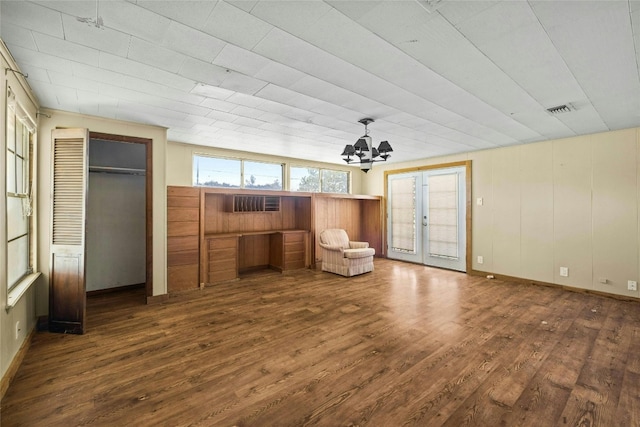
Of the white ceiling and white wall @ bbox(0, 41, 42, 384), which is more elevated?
the white ceiling

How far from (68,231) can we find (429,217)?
648 centimetres

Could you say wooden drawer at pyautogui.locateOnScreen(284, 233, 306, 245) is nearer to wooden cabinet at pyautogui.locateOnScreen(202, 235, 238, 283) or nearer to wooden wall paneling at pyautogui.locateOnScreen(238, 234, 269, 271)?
wooden wall paneling at pyautogui.locateOnScreen(238, 234, 269, 271)

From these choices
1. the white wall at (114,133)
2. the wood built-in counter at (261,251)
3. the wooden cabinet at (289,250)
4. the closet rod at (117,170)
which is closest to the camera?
the white wall at (114,133)

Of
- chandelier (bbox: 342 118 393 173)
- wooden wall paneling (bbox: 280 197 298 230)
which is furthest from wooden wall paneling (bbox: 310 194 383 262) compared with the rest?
chandelier (bbox: 342 118 393 173)

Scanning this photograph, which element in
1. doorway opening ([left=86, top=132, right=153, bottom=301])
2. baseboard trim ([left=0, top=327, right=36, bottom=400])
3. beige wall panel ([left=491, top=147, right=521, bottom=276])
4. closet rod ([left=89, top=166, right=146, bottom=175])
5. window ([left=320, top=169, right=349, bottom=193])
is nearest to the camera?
baseboard trim ([left=0, top=327, right=36, bottom=400])

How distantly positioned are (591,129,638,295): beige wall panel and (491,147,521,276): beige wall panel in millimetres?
1065

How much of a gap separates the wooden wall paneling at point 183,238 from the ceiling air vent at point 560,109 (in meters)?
5.09

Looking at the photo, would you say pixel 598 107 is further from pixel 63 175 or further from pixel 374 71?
pixel 63 175

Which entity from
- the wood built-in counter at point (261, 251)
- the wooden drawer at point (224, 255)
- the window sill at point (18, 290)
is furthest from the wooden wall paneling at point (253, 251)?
the window sill at point (18, 290)

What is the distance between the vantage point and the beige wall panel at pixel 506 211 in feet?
17.6

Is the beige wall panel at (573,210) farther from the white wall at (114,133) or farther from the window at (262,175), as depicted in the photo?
the white wall at (114,133)

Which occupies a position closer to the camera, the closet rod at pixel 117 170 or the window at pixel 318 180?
the closet rod at pixel 117 170

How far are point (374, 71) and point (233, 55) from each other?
1.18 m

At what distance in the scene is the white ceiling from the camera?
175 centimetres
